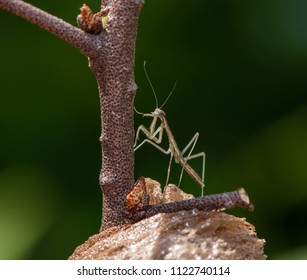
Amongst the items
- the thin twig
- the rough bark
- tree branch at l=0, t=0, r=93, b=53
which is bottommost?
the thin twig

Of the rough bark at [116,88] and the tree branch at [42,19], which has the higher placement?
the tree branch at [42,19]

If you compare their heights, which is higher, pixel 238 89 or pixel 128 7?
pixel 128 7

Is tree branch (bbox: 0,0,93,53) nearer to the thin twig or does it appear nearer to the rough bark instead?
the rough bark

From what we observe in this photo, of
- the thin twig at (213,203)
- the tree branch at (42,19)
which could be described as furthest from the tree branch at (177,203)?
the tree branch at (42,19)

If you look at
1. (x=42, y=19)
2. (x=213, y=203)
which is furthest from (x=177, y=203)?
(x=42, y=19)

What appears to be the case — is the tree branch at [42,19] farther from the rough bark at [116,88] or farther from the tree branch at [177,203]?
the tree branch at [177,203]

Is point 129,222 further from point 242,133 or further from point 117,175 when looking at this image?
point 242,133

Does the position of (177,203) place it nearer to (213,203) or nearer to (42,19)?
(213,203)

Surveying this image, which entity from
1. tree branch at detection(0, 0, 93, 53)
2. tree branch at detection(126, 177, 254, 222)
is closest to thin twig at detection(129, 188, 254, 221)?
tree branch at detection(126, 177, 254, 222)

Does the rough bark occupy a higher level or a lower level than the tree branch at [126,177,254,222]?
higher

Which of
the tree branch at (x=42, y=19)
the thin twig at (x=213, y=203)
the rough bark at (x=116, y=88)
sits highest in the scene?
the tree branch at (x=42, y=19)
